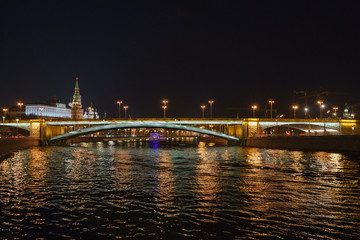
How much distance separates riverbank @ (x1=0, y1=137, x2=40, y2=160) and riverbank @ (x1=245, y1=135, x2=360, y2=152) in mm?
43077

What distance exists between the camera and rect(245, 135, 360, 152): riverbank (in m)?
48.6

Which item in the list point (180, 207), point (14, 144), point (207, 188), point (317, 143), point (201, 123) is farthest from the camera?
point (201, 123)

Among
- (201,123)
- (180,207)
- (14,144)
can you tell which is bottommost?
(180,207)

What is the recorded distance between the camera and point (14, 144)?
55.6m

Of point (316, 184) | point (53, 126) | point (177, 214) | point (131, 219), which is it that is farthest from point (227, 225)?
point (53, 126)

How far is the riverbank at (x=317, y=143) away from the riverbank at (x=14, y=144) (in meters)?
43.1

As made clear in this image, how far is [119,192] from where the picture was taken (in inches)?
716

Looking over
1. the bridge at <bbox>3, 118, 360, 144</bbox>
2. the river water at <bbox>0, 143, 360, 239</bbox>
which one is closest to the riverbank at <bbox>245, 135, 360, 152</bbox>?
the bridge at <bbox>3, 118, 360, 144</bbox>

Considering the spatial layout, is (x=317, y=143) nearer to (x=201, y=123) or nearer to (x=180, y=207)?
(x=201, y=123)

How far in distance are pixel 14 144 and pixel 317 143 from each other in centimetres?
4704

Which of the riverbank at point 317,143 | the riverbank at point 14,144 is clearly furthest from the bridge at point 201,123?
the riverbank at point 317,143

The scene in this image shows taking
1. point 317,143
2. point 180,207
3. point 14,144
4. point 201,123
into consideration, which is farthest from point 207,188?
point 201,123

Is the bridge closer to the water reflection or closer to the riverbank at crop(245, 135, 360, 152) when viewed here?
the riverbank at crop(245, 135, 360, 152)

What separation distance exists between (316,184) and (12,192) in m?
16.8
